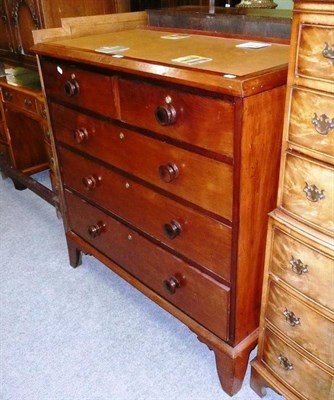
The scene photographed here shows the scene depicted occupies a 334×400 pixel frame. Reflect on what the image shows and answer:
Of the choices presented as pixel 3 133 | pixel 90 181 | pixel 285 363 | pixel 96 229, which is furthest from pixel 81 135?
pixel 3 133

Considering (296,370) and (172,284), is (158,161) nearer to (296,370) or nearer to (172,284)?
(172,284)

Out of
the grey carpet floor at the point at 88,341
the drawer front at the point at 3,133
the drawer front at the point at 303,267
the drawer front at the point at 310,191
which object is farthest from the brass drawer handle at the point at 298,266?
the drawer front at the point at 3,133

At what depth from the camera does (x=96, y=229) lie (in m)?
1.69

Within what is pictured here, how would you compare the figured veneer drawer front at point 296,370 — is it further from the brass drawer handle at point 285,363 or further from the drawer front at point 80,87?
the drawer front at point 80,87

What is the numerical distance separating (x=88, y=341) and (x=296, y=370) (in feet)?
2.55

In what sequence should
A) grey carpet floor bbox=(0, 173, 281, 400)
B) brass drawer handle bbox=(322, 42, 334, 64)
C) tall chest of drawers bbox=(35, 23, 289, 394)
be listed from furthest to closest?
grey carpet floor bbox=(0, 173, 281, 400)
tall chest of drawers bbox=(35, 23, 289, 394)
brass drawer handle bbox=(322, 42, 334, 64)

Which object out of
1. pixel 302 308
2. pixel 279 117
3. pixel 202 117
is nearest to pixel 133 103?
pixel 202 117

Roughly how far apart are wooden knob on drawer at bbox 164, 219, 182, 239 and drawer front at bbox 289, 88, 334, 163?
46 centimetres

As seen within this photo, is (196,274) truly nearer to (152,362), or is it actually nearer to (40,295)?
(152,362)

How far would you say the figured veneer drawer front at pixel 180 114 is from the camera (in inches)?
40.6

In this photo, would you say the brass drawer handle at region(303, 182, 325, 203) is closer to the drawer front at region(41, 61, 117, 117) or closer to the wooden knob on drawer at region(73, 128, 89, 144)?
the drawer front at region(41, 61, 117, 117)

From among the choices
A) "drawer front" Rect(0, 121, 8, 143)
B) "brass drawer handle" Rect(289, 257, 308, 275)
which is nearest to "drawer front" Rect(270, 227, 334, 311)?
"brass drawer handle" Rect(289, 257, 308, 275)

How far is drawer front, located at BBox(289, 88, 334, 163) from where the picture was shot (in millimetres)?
880

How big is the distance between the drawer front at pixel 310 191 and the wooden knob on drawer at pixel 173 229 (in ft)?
1.17
